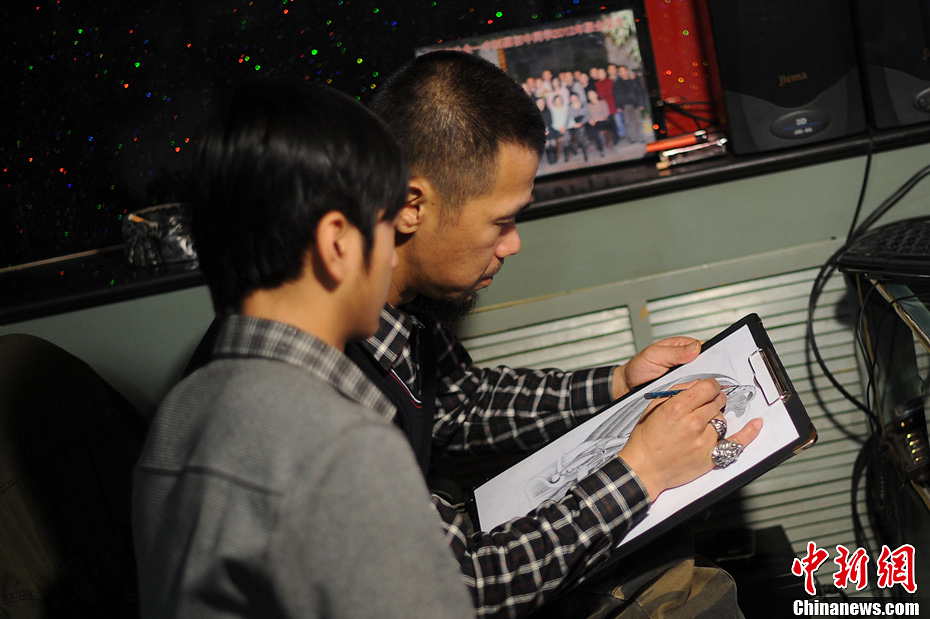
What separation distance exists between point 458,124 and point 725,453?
53 cm

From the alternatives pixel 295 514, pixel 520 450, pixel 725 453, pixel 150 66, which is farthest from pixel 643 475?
pixel 150 66

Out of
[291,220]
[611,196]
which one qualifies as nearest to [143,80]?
[611,196]

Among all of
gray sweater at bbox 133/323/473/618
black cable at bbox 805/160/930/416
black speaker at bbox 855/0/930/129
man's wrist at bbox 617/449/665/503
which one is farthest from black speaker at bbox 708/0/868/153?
gray sweater at bbox 133/323/473/618

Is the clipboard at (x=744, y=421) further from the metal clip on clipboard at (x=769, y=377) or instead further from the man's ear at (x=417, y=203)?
the man's ear at (x=417, y=203)

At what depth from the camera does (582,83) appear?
1707 millimetres

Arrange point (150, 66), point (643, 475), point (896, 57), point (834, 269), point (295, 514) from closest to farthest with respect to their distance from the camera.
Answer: point (295, 514), point (643, 475), point (896, 57), point (834, 269), point (150, 66)

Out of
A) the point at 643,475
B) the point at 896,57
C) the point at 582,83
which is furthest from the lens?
the point at 582,83

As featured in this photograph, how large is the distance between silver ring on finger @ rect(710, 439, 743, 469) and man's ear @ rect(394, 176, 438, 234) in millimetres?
469

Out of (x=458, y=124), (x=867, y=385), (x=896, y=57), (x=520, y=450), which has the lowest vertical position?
(x=867, y=385)

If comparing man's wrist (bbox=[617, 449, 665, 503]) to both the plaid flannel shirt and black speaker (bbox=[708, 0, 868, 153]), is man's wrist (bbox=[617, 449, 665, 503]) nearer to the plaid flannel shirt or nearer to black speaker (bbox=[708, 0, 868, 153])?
the plaid flannel shirt

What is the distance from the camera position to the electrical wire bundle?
5.10 ft

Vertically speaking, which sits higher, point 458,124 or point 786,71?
point 458,124

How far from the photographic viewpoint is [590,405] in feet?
4.41

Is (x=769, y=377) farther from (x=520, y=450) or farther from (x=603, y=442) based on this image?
(x=520, y=450)
